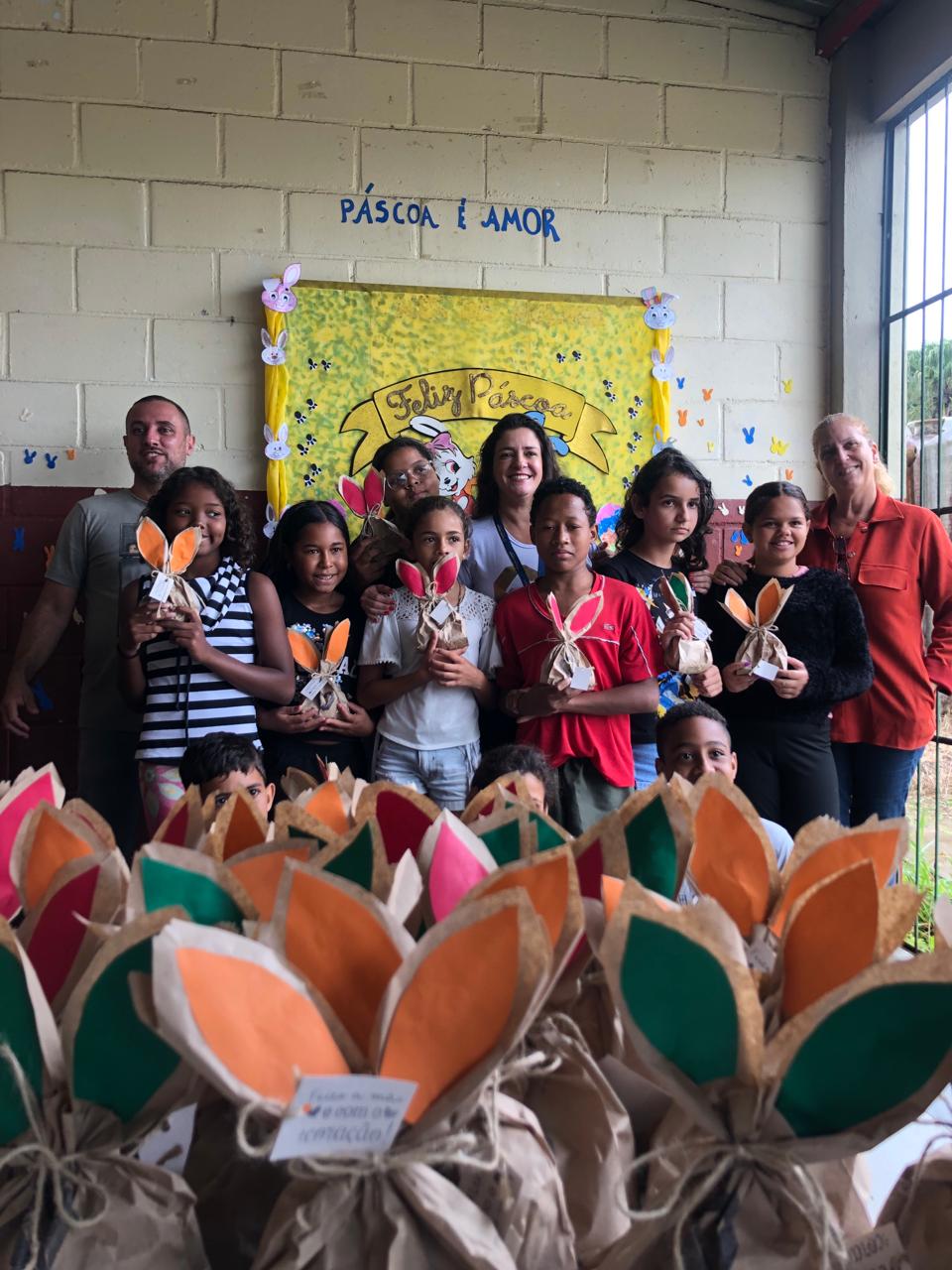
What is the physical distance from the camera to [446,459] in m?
3.60

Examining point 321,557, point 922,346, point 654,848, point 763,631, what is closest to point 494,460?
point 321,557

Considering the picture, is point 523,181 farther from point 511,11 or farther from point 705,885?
point 705,885

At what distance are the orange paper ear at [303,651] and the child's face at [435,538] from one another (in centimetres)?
33

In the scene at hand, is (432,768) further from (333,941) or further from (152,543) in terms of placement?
(333,941)

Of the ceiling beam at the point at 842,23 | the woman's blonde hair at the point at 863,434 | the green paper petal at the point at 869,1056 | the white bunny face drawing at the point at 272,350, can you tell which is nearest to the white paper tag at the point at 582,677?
the woman's blonde hair at the point at 863,434

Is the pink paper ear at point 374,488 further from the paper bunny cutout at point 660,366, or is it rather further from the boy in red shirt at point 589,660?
the paper bunny cutout at point 660,366

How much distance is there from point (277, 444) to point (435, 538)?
113 centimetres

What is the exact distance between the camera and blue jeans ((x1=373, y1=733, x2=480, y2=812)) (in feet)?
8.29

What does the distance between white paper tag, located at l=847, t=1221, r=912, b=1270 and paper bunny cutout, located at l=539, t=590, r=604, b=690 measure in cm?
174

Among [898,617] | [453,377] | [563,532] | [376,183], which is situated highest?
[376,183]

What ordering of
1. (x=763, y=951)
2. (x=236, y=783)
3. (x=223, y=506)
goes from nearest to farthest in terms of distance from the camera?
(x=763, y=951)
(x=236, y=783)
(x=223, y=506)

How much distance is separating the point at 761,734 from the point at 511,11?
2558 millimetres

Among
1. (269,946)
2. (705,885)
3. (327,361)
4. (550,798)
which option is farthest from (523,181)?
(269,946)

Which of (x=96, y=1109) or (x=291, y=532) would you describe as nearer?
(x=96, y=1109)
